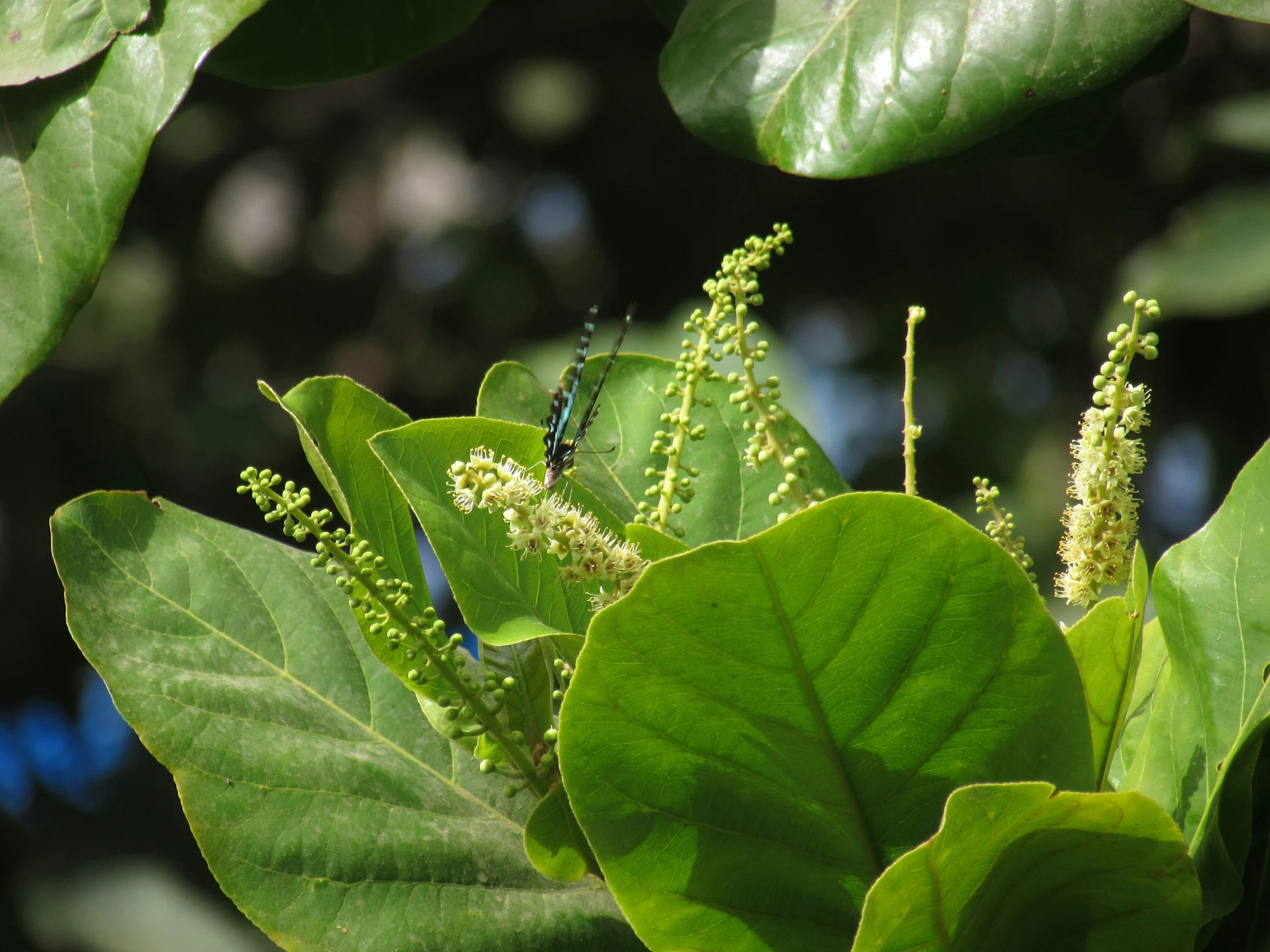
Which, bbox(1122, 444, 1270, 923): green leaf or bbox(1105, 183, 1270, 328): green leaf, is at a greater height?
bbox(1122, 444, 1270, 923): green leaf

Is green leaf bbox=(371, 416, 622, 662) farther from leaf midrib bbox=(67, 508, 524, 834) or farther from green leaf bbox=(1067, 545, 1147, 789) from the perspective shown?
green leaf bbox=(1067, 545, 1147, 789)

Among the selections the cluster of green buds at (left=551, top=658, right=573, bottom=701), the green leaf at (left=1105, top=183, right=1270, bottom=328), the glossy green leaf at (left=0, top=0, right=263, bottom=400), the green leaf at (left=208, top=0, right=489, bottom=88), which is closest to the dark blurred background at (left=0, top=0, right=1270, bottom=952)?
the green leaf at (left=1105, top=183, right=1270, bottom=328)

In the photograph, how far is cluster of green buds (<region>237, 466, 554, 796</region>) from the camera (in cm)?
78

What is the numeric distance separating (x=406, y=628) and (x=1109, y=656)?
17.9 inches

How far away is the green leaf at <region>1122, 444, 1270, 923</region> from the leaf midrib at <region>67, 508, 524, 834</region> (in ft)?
1.61

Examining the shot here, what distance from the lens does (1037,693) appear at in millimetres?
680

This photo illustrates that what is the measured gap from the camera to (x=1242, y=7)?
989 millimetres

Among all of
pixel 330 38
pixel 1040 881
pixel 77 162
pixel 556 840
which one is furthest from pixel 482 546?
pixel 330 38

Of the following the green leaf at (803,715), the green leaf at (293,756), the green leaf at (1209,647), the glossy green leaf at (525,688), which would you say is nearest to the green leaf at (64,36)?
the green leaf at (293,756)

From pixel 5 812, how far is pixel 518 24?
2914 millimetres

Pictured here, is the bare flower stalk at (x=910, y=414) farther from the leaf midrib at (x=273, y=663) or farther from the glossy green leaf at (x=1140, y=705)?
the leaf midrib at (x=273, y=663)

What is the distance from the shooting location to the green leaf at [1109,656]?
0.75 metres

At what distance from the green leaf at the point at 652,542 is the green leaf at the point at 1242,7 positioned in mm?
638

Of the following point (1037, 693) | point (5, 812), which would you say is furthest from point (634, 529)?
point (5, 812)
